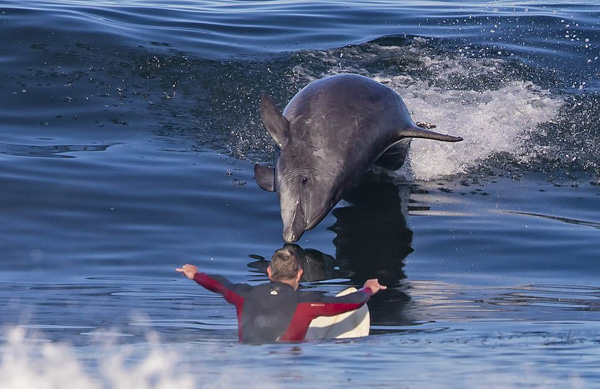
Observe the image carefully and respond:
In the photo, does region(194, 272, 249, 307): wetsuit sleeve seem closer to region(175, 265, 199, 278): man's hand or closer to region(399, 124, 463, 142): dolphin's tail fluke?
region(175, 265, 199, 278): man's hand

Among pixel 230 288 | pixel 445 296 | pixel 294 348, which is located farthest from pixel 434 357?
pixel 445 296

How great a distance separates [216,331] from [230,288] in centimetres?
56

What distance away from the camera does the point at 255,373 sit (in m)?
5.98

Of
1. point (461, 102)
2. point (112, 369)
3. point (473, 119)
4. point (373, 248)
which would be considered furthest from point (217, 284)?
point (461, 102)

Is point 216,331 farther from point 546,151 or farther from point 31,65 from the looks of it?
point 31,65

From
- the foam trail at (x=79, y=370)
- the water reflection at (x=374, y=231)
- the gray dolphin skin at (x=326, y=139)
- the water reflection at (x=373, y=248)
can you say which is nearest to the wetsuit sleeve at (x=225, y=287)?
the foam trail at (x=79, y=370)

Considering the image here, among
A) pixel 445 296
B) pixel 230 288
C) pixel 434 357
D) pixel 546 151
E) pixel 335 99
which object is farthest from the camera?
pixel 546 151

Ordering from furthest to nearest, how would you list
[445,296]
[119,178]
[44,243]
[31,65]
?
[31,65] → [119,178] → [44,243] → [445,296]

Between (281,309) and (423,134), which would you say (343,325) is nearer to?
(281,309)

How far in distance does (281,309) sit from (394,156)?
18.7 feet

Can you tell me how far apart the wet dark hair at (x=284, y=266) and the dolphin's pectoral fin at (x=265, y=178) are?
12.6ft

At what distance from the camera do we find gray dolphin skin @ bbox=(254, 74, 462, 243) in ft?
35.3

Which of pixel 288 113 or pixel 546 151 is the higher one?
pixel 288 113

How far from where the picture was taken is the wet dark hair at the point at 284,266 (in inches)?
293
